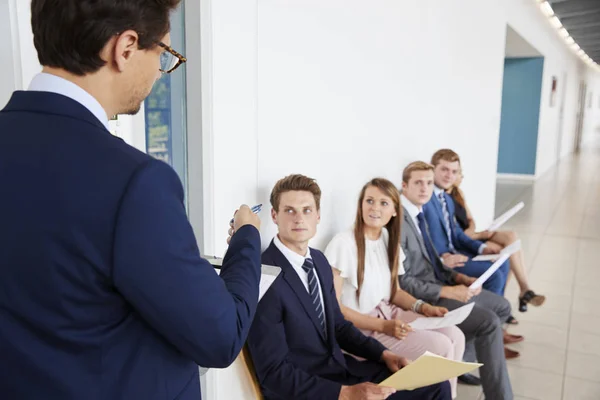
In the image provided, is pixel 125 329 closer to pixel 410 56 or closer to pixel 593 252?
pixel 410 56

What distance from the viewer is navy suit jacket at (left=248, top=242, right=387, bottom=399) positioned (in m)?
2.00

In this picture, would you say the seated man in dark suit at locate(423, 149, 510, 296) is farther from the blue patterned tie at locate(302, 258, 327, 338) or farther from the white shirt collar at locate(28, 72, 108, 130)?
the white shirt collar at locate(28, 72, 108, 130)

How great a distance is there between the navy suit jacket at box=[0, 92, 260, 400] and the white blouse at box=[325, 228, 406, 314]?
6.29 ft

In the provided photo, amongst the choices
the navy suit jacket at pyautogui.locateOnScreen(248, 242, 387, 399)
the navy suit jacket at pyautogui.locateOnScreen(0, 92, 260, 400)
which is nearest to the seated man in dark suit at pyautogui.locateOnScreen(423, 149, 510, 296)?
the navy suit jacket at pyautogui.locateOnScreen(248, 242, 387, 399)

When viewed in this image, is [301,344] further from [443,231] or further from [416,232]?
[443,231]

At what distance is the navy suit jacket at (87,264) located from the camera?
2.63 ft

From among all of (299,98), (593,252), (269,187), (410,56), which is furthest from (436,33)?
(593,252)

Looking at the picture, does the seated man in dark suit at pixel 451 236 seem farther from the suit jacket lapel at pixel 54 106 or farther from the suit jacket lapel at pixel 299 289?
the suit jacket lapel at pixel 54 106

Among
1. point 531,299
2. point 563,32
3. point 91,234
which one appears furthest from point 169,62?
point 563,32

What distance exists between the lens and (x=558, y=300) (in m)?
4.92

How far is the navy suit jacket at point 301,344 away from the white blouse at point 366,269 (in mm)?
365

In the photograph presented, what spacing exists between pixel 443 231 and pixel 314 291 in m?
2.07

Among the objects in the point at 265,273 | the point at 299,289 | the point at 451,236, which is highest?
the point at 265,273

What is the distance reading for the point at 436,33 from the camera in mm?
4461
